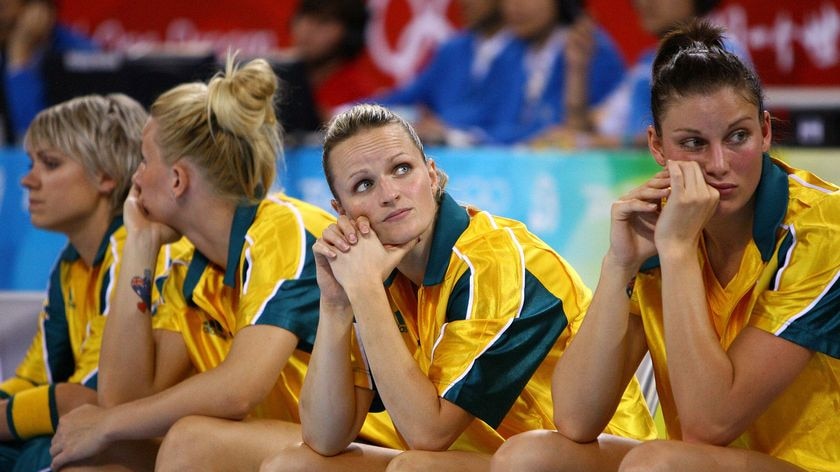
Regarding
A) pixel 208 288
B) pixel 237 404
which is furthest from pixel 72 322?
pixel 237 404

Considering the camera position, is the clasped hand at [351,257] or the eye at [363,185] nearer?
the clasped hand at [351,257]

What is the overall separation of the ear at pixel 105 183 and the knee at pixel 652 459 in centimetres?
210

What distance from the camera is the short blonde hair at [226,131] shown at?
3.21 meters

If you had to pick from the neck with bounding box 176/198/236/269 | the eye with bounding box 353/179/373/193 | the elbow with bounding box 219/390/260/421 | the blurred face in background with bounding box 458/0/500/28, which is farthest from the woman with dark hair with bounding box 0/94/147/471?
the blurred face in background with bounding box 458/0/500/28

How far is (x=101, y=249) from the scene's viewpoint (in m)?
3.65

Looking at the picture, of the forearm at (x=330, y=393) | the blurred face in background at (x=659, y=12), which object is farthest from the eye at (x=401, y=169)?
the blurred face in background at (x=659, y=12)

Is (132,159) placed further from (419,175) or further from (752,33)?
(752,33)

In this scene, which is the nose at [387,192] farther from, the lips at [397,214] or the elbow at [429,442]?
the elbow at [429,442]

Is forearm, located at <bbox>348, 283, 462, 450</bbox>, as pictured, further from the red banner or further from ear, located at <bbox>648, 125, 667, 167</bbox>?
the red banner

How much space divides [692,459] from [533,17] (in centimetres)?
564

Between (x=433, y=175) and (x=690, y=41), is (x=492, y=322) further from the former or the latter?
(x=690, y=41)

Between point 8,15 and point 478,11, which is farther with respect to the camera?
point 8,15

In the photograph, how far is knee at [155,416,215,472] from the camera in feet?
8.96

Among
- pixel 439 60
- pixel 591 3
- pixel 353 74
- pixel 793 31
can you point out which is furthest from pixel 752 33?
pixel 353 74
